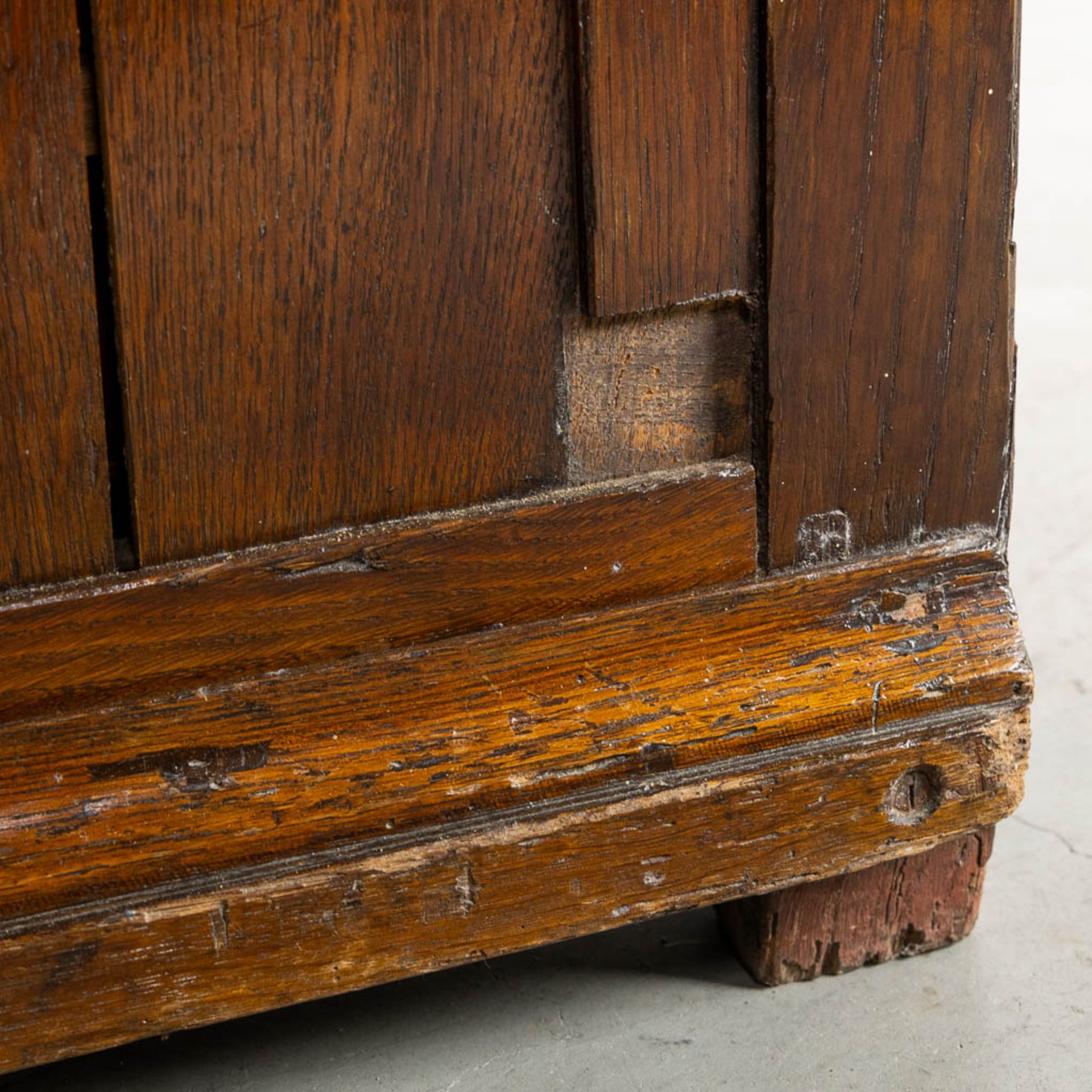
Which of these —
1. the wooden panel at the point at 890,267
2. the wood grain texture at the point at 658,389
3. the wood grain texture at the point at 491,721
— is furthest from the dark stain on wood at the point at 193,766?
the wooden panel at the point at 890,267

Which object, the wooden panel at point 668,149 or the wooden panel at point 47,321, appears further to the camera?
the wooden panel at point 668,149

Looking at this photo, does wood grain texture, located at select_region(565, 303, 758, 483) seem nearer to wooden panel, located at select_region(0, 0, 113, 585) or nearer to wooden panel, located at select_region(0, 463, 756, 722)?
wooden panel, located at select_region(0, 463, 756, 722)

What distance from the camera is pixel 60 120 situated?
102 cm

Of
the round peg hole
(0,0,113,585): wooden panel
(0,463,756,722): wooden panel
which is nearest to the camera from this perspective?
(0,0,113,585): wooden panel

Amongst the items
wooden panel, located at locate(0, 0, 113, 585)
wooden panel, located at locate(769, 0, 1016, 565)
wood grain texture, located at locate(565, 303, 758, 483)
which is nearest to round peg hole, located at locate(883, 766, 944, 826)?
wooden panel, located at locate(769, 0, 1016, 565)

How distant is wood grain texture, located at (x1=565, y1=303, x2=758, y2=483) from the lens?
4.00 ft

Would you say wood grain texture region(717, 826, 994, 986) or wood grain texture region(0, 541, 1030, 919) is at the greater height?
wood grain texture region(0, 541, 1030, 919)

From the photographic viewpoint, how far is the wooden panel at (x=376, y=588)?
3.67 feet

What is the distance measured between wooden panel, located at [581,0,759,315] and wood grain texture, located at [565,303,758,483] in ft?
0.10

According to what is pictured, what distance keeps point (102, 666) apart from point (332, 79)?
0.44 m

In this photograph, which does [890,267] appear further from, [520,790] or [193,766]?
[193,766]

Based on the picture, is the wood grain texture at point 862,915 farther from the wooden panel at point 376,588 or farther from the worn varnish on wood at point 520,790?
the wooden panel at point 376,588

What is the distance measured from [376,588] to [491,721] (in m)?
0.14

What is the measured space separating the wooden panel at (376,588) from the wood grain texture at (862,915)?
1.02ft
